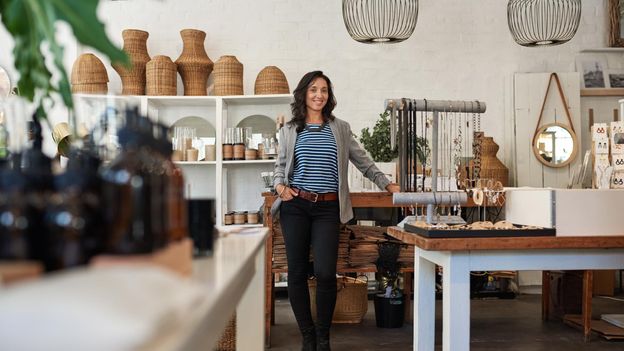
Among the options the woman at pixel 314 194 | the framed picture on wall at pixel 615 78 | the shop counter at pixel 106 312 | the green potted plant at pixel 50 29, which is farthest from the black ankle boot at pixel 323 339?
the framed picture on wall at pixel 615 78

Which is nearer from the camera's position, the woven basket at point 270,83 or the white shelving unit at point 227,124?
the woven basket at point 270,83

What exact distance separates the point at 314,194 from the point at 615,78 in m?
4.21

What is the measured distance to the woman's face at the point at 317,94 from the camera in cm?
392

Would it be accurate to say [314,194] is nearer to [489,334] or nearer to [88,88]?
[489,334]

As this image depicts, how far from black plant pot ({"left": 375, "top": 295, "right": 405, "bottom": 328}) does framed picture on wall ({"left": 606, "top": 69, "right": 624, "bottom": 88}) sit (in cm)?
343

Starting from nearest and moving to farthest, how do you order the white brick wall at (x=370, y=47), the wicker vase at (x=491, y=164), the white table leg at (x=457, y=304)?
the white table leg at (x=457, y=304) → the wicker vase at (x=491, y=164) → the white brick wall at (x=370, y=47)

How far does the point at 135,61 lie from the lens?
18.8 feet

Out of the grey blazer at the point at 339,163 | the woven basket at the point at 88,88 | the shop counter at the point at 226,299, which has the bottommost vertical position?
the shop counter at the point at 226,299

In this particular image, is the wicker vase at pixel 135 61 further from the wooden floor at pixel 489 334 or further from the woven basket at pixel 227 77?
the wooden floor at pixel 489 334

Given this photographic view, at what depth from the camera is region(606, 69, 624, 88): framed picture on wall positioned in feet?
21.7

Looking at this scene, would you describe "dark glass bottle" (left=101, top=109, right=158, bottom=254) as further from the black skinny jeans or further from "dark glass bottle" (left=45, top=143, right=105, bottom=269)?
the black skinny jeans

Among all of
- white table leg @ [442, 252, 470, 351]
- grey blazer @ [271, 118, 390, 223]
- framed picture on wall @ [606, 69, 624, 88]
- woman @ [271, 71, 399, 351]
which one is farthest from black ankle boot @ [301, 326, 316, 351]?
framed picture on wall @ [606, 69, 624, 88]

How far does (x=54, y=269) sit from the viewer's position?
2.24 ft

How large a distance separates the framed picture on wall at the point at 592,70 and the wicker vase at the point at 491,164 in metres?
1.21
